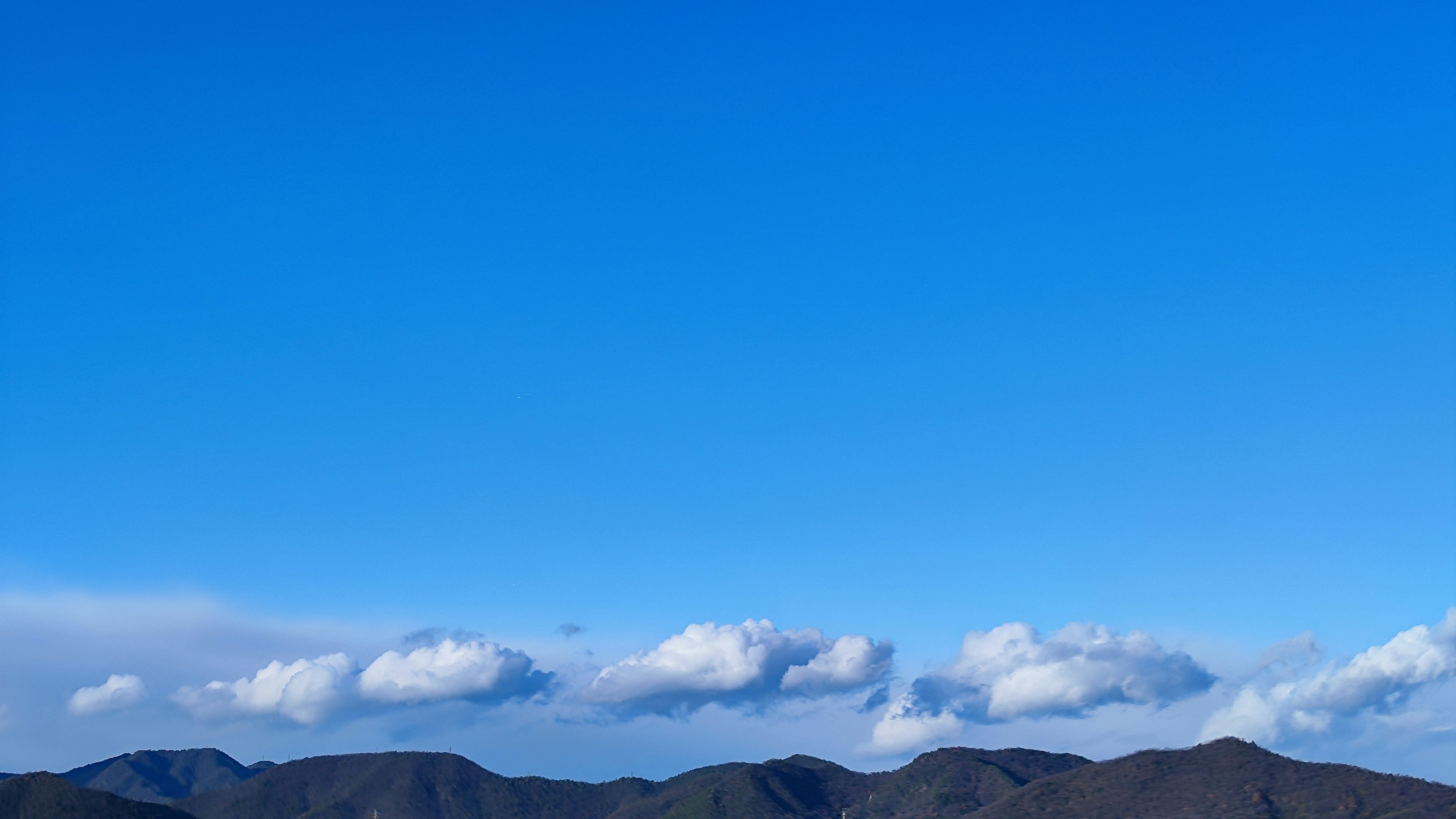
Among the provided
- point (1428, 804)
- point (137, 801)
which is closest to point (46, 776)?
point (137, 801)

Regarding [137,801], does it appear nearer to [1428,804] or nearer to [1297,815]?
[1297,815]

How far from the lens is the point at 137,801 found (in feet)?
636

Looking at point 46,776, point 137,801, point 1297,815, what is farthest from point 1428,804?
point 46,776

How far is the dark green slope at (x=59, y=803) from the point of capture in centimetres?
18825

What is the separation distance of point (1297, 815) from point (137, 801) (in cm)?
18201

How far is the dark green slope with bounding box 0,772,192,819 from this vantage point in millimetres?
188250

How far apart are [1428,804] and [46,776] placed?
21515 centimetres

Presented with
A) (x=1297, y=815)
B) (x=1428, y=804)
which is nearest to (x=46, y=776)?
(x=1297, y=815)

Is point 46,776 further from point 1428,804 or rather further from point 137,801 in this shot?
point 1428,804

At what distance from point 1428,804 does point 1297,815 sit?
61.2 feet

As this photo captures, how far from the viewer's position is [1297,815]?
7795 inches

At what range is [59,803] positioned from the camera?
19012 centimetres
